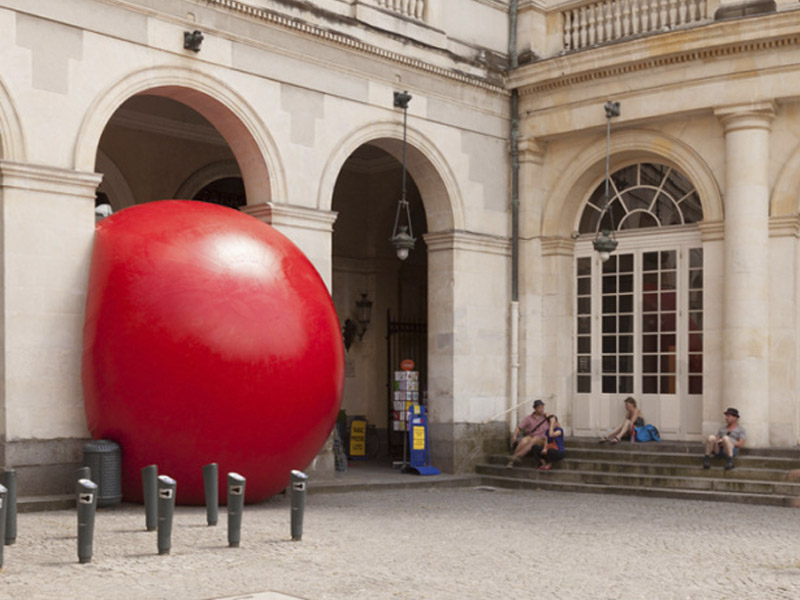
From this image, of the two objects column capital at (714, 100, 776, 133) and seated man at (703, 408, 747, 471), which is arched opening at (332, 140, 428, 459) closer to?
seated man at (703, 408, 747, 471)

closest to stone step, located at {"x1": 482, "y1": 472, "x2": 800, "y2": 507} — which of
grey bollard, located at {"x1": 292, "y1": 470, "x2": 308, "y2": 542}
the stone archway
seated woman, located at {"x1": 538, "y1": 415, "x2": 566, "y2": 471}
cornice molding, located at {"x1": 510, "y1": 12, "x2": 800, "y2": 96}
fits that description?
seated woman, located at {"x1": 538, "y1": 415, "x2": 566, "y2": 471}

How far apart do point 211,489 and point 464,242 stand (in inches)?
312

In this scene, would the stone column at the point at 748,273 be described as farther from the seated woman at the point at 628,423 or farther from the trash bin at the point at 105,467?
the trash bin at the point at 105,467

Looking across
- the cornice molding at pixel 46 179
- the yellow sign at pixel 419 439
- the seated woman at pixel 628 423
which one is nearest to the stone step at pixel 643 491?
the yellow sign at pixel 419 439

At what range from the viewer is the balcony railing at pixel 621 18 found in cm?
1588

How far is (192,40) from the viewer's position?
13.0 meters

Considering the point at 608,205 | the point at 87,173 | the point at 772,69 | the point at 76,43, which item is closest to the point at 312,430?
the point at 87,173

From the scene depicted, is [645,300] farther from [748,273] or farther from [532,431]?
[532,431]

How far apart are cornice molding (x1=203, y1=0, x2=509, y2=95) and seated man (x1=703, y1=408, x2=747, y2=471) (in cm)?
645

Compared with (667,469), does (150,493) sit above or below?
above

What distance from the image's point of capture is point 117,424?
1087 centimetres

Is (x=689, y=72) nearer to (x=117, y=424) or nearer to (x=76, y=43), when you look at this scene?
(x=76, y=43)

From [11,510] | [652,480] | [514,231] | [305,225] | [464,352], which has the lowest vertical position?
[652,480]

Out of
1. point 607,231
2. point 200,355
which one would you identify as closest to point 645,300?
point 607,231
